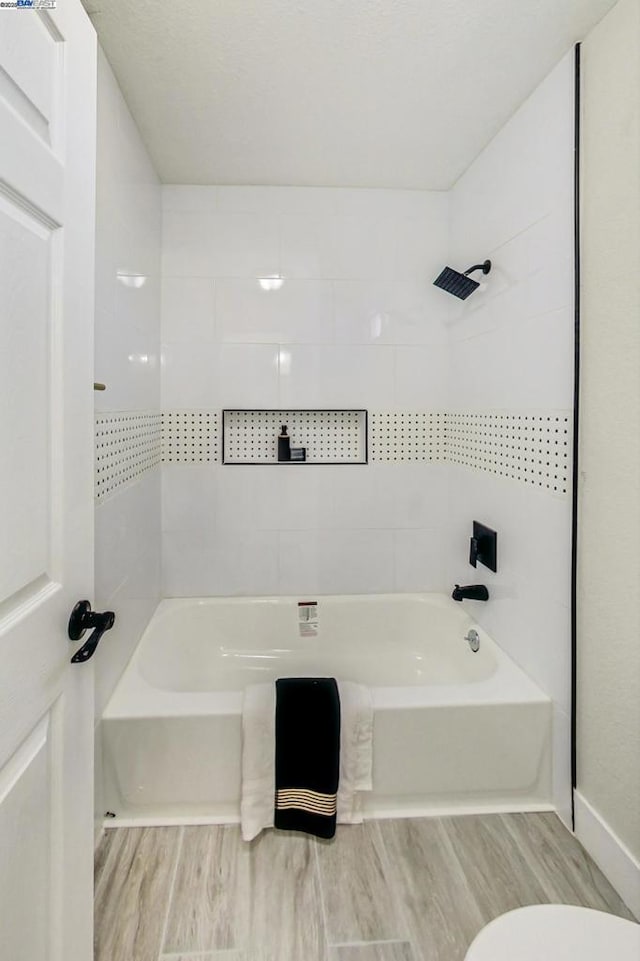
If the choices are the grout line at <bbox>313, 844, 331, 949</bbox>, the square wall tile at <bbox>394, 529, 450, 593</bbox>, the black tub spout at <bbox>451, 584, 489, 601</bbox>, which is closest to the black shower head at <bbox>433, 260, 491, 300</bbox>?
the square wall tile at <bbox>394, 529, 450, 593</bbox>

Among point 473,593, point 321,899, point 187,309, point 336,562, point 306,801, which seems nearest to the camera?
point 321,899

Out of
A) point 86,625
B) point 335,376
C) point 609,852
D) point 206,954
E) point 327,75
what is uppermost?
point 327,75

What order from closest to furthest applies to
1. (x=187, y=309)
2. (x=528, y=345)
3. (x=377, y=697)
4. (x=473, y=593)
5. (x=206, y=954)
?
(x=206, y=954) → (x=377, y=697) → (x=528, y=345) → (x=473, y=593) → (x=187, y=309)

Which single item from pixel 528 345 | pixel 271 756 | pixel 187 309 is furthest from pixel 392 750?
pixel 187 309

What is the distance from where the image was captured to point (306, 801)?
4.98 ft

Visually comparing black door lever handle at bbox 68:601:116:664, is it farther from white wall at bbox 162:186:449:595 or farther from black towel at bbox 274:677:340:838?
white wall at bbox 162:186:449:595

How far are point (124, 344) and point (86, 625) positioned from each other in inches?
48.1

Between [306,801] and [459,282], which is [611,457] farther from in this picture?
[306,801]

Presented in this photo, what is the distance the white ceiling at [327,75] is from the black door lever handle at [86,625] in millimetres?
1601

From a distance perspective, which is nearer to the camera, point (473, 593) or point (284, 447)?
point (473, 593)

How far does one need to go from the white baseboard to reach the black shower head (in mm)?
1932

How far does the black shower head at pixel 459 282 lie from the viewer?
205 cm

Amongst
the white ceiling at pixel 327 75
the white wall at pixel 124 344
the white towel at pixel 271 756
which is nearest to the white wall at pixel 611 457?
the white ceiling at pixel 327 75

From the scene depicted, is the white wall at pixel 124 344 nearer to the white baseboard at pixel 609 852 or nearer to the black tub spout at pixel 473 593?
the black tub spout at pixel 473 593
